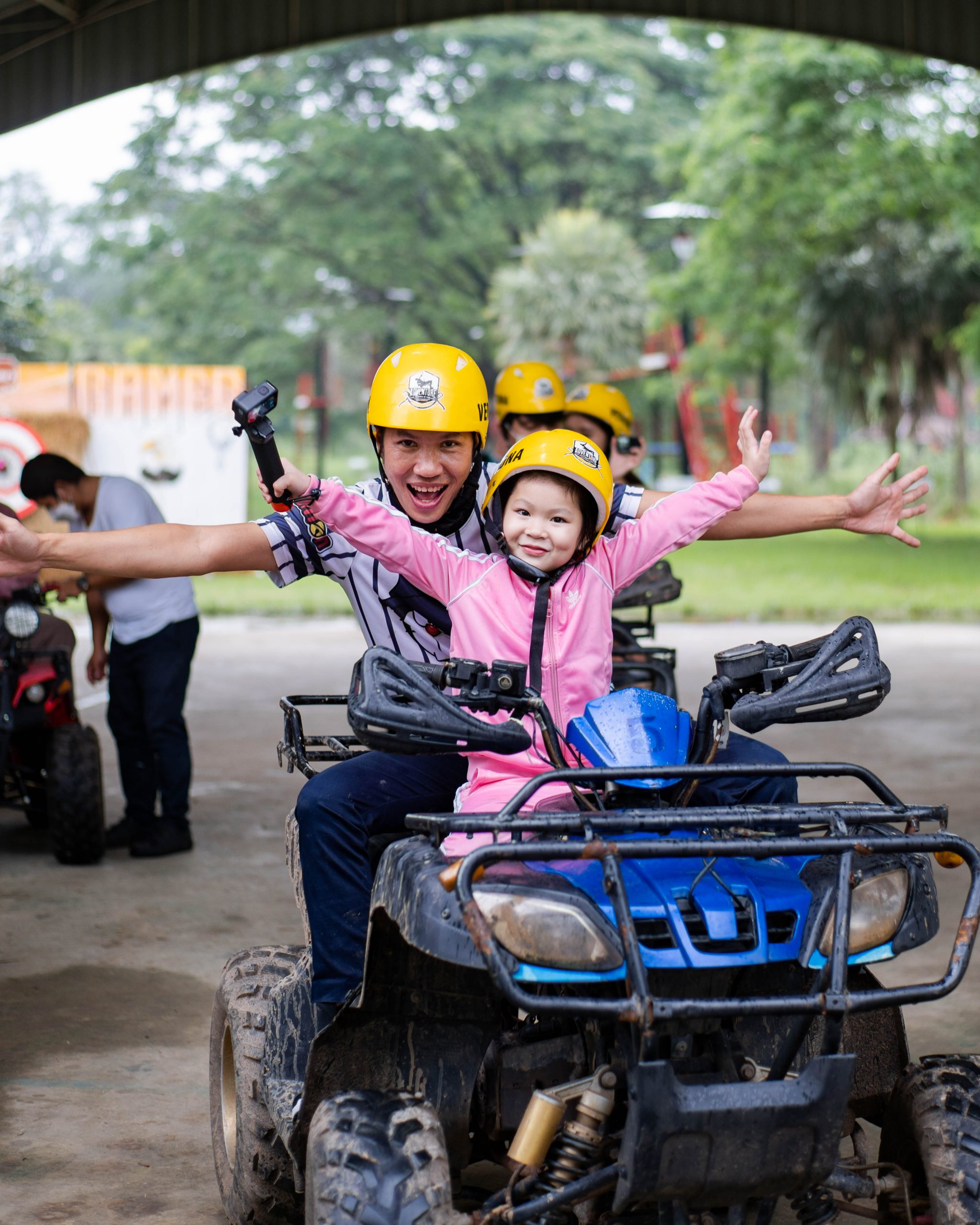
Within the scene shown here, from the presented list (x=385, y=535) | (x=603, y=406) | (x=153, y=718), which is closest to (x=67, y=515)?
(x=153, y=718)

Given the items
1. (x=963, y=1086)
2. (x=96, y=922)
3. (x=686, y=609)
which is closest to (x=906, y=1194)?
(x=963, y=1086)

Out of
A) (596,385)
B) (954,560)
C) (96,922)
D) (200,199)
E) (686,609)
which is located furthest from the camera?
(200,199)

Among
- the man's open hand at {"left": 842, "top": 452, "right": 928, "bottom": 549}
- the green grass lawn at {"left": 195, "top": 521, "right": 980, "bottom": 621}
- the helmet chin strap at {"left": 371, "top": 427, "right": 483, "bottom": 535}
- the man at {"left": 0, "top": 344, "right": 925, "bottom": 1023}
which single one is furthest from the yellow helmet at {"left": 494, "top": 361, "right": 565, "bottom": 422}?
the green grass lawn at {"left": 195, "top": 521, "right": 980, "bottom": 621}

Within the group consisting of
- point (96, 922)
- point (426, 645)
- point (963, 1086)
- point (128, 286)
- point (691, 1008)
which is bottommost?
point (96, 922)

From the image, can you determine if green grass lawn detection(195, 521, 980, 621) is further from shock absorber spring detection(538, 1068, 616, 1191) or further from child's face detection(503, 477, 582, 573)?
shock absorber spring detection(538, 1068, 616, 1191)

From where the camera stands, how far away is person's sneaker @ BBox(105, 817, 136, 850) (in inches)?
317

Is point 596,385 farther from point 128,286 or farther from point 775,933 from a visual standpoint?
point 128,286

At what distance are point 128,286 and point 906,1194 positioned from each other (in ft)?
174

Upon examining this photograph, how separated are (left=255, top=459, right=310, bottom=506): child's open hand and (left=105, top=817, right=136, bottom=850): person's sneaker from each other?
4.91m

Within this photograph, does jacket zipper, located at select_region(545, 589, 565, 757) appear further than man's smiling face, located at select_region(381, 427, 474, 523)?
No

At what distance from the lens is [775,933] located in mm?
2684

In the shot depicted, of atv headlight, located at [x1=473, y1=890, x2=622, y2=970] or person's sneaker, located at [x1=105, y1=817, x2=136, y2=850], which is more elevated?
atv headlight, located at [x1=473, y1=890, x2=622, y2=970]

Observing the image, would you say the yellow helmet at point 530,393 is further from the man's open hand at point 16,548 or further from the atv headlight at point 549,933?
the atv headlight at point 549,933

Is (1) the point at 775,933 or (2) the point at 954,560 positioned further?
(2) the point at 954,560
